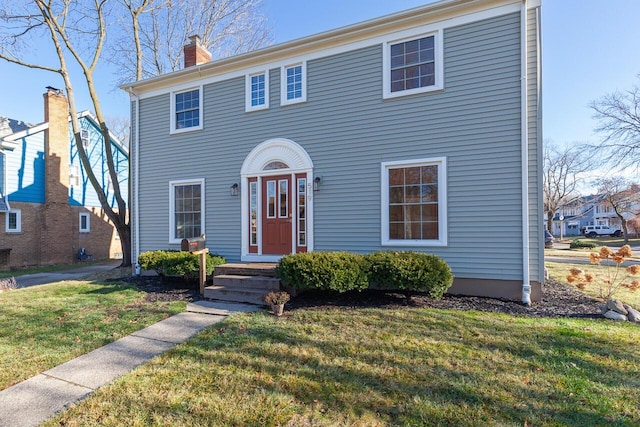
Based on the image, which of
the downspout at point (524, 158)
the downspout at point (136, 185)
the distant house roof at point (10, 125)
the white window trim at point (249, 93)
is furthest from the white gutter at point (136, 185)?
the downspout at point (524, 158)

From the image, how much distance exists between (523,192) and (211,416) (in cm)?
597

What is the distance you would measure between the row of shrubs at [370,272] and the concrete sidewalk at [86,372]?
1456 millimetres

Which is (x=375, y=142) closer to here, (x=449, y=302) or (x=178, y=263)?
(x=449, y=302)

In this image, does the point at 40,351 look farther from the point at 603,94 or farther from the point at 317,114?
the point at 603,94

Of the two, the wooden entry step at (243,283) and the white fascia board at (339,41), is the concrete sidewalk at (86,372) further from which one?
the white fascia board at (339,41)

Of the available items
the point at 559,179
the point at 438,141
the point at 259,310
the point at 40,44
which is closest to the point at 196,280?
the point at 259,310

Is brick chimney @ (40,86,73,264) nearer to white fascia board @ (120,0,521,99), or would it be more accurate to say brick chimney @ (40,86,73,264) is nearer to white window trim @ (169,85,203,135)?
white fascia board @ (120,0,521,99)

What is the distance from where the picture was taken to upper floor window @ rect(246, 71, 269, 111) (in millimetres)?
8336

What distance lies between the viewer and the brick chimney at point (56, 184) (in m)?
14.9

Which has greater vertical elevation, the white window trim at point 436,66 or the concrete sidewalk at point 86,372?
the white window trim at point 436,66

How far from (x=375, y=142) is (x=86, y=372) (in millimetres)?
6076

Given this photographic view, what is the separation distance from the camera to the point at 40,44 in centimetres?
1193

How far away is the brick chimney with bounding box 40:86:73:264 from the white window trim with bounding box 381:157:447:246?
613 inches

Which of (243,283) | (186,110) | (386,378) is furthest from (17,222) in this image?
(386,378)
